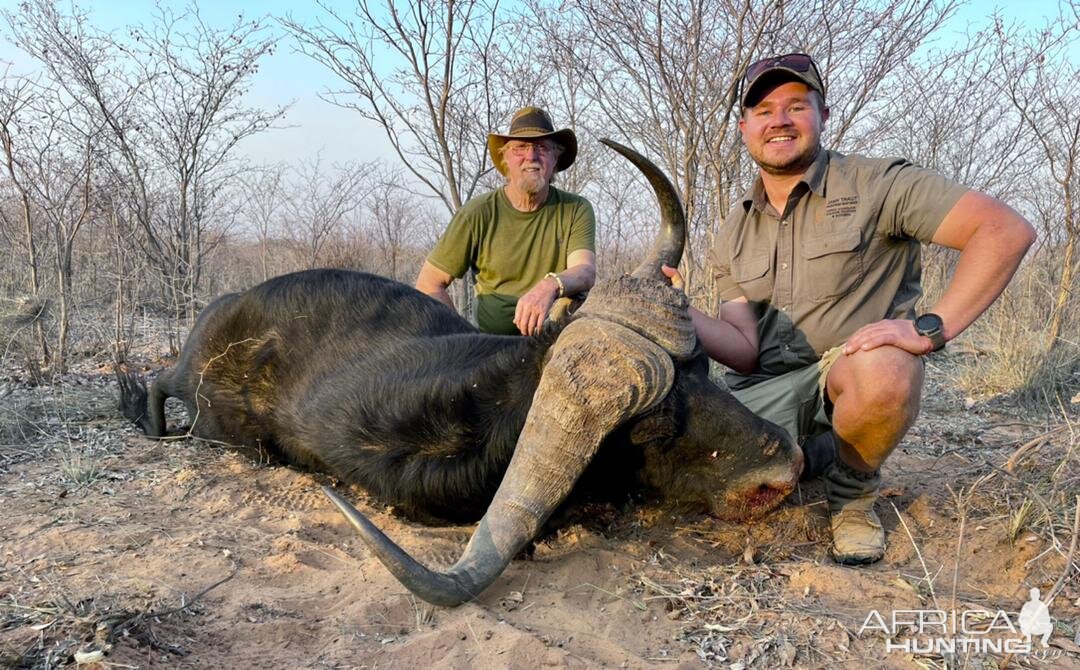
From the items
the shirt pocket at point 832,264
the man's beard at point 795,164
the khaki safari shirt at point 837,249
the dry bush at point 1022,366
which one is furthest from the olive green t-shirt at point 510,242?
the dry bush at point 1022,366

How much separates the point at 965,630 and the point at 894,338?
1.11m

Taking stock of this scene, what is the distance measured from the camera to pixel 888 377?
2.79 meters

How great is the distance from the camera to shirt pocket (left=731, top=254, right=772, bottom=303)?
11.9 feet

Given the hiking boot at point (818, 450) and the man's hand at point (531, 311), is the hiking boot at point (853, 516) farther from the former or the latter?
the man's hand at point (531, 311)

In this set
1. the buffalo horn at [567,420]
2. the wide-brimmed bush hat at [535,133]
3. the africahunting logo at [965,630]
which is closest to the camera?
the africahunting logo at [965,630]

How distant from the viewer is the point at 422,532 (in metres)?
3.05

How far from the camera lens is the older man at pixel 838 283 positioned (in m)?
2.82

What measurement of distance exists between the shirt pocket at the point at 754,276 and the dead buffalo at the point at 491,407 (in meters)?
0.86

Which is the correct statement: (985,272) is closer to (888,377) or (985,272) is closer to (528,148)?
(888,377)

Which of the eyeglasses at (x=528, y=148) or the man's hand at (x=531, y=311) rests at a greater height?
the eyeglasses at (x=528, y=148)

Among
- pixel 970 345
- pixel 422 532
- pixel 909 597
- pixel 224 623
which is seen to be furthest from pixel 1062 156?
pixel 224 623

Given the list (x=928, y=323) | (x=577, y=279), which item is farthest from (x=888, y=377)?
(x=577, y=279)

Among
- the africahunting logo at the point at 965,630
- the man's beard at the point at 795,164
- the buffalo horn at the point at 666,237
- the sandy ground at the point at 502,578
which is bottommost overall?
the sandy ground at the point at 502,578

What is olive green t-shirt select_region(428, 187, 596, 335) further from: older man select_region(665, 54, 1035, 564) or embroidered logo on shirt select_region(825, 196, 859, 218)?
embroidered logo on shirt select_region(825, 196, 859, 218)
